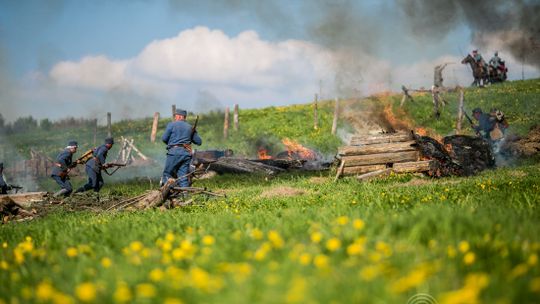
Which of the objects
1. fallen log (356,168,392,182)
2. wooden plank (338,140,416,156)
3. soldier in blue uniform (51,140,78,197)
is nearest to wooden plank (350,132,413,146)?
wooden plank (338,140,416,156)

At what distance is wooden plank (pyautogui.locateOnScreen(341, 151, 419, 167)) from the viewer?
14914mm

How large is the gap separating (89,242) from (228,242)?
1767 mm

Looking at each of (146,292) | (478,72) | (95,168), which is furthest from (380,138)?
(478,72)

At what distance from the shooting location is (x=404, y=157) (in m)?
14.9

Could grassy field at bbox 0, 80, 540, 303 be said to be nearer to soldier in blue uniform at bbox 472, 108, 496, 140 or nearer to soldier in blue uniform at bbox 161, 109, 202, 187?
soldier in blue uniform at bbox 161, 109, 202, 187

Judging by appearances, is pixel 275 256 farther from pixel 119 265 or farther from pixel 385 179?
pixel 385 179

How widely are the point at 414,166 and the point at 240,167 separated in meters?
7.77

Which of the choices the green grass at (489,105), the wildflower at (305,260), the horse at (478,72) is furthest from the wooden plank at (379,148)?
the horse at (478,72)

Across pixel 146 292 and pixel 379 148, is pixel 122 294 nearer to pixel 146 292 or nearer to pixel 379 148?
pixel 146 292

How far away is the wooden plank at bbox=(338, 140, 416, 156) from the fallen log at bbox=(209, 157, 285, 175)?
4164mm

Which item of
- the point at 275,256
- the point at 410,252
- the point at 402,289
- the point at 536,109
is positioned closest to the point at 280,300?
the point at 402,289

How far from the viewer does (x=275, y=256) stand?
11.3ft

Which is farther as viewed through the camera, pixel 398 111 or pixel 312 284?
pixel 398 111

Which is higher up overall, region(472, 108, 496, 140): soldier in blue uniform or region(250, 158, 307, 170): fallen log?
region(472, 108, 496, 140): soldier in blue uniform
